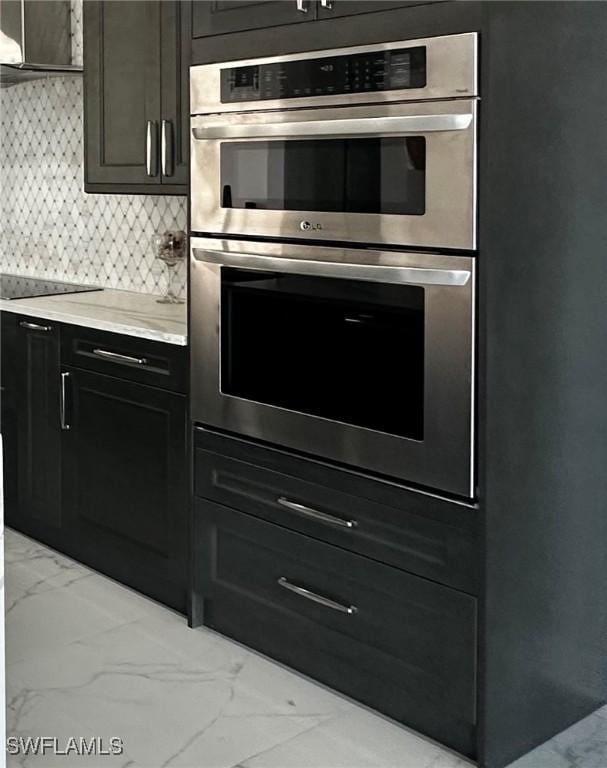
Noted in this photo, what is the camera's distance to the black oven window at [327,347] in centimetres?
252

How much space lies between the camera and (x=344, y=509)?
2.72m

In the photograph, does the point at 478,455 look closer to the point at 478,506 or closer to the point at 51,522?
the point at 478,506

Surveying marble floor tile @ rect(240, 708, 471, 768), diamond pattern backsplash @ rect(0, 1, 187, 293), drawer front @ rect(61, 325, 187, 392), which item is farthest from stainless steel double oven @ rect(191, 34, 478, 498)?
diamond pattern backsplash @ rect(0, 1, 187, 293)

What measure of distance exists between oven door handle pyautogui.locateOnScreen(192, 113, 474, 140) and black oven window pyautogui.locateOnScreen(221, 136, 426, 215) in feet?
0.08

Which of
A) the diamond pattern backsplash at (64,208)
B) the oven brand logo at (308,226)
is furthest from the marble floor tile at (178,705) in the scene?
the diamond pattern backsplash at (64,208)

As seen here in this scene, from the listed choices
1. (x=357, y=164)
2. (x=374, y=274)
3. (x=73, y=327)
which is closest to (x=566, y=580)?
(x=374, y=274)

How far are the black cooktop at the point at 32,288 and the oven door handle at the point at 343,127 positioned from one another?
149cm

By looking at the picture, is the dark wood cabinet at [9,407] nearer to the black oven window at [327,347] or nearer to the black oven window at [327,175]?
the black oven window at [327,347]

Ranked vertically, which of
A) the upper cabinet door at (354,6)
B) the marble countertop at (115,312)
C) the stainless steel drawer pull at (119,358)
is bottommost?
the stainless steel drawer pull at (119,358)

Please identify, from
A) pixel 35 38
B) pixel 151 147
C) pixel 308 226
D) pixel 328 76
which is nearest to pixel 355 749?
pixel 308 226

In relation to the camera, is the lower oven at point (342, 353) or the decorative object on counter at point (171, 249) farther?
the decorative object on counter at point (171, 249)

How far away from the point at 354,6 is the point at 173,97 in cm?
106

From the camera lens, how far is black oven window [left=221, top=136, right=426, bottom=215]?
96.2 inches

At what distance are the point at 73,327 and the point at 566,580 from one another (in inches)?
74.4
